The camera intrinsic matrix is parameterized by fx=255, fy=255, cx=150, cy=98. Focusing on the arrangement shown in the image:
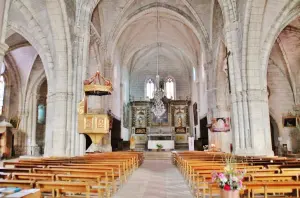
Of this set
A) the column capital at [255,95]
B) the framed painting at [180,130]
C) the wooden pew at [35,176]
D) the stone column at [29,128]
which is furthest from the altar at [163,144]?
the wooden pew at [35,176]

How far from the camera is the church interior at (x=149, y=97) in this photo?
6.26 metres

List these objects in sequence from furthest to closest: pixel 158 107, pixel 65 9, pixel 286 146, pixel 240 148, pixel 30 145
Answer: pixel 158 107 < pixel 30 145 < pixel 286 146 < pixel 65 9 < pixel 240 148

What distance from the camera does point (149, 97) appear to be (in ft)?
111

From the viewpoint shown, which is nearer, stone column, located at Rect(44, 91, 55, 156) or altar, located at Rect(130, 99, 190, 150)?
stone column, located at Rect(44, 91, 55, 156)

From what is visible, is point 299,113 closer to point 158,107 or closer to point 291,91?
point 291,91

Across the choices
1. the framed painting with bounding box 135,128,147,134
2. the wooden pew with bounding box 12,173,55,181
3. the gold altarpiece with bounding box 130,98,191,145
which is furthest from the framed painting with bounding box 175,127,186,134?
the wooden pew with bounding box 12,173,55,181

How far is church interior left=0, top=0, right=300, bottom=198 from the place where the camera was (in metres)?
6.26

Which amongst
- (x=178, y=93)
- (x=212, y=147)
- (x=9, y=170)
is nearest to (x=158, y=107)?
(x=212, y=147)

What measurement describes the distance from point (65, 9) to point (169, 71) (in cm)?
2266

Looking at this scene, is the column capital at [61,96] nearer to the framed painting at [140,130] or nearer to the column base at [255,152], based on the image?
the column base at [255,152]

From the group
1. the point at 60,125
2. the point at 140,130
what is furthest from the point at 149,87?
the point at 60,125

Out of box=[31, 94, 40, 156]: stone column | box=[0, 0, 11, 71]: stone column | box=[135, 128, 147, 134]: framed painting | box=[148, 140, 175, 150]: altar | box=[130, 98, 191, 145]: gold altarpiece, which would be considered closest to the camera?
box=[0, 0, 11, 71]: stone column

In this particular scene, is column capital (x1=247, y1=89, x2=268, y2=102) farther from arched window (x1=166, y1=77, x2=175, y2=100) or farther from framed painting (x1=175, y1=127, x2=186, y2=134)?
arched window (x1=166, y1=77, x2=175, y2=100)

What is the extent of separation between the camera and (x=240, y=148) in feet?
39.7
